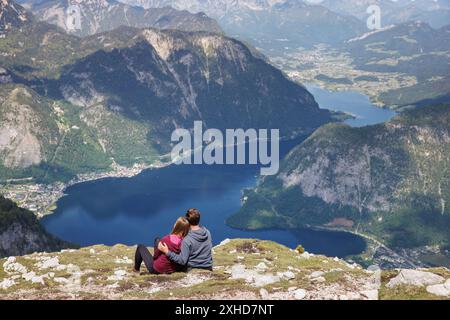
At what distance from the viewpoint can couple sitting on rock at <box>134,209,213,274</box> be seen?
39656 millimetres

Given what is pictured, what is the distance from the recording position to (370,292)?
1388 inches

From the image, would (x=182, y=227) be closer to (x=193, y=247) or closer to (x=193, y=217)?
(x=193, y=217)

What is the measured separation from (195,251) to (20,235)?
13008cm

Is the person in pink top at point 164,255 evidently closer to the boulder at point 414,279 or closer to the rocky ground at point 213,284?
the rocky ground at point 213,284

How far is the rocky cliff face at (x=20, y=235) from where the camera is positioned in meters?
153

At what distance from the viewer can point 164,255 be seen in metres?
41.2

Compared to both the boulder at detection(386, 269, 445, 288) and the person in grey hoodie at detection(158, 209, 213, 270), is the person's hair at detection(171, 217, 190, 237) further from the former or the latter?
the boulder at detection(386, 269, 445, 288)

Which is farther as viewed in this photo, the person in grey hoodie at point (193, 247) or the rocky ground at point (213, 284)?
the person in grey hoodie at point (193, 247)

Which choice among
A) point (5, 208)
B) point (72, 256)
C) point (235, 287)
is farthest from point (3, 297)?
point (5, 208)

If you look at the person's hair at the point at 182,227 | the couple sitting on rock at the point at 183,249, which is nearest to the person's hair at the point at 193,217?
the couple sitting on rock at the point at 183,249
